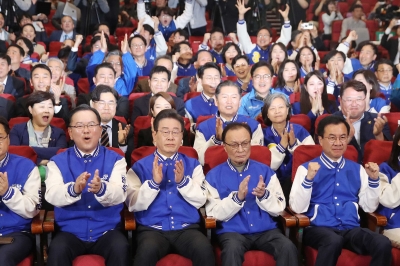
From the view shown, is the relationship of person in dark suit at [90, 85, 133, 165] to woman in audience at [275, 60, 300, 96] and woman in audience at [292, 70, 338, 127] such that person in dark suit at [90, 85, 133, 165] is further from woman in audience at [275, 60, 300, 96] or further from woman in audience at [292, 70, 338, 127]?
woman in audience at [275, 60, 300, 96]

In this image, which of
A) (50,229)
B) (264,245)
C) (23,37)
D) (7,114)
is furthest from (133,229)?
(23,37)

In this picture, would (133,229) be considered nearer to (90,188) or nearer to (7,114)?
(90,188)

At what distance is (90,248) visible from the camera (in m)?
3.16

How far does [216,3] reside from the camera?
862cm

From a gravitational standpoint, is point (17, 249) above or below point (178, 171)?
below

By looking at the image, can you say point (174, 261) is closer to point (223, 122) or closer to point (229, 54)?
point (223, 122)

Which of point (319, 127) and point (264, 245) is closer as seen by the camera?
point (264, 245)

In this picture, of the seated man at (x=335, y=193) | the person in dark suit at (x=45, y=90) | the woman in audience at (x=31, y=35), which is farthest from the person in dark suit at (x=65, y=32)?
the seated man at (x=335, y=193)

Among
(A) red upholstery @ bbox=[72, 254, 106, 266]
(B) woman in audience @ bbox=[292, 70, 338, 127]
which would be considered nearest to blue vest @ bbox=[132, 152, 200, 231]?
(A) red upholstery @ bbox=[72, 254, 106, 266]

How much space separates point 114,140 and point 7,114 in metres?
0.86

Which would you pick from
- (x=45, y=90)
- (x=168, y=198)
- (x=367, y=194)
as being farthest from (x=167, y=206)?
(x=45, y=90)

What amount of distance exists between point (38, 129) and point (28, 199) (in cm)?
94

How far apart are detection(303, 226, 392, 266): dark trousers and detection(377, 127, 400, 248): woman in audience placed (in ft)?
0.56

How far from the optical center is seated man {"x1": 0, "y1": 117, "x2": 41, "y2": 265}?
3.02 m
